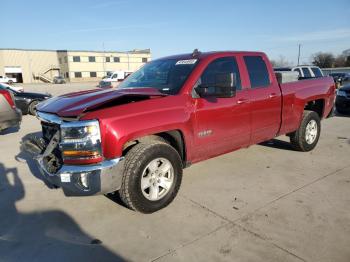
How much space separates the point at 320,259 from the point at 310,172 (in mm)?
2447

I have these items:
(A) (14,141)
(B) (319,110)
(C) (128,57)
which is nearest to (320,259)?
(B) (319,110)

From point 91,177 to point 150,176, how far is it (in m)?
0.77

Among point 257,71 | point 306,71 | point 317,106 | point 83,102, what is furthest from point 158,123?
point 306,71

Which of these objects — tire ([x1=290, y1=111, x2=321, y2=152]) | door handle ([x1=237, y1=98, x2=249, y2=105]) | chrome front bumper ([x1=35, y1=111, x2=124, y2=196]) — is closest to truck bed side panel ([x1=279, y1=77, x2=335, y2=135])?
tire ([x1=290, y1=111, x2=321, y2=152])

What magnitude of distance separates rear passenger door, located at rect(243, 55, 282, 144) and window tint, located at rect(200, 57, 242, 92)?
0.28 metres

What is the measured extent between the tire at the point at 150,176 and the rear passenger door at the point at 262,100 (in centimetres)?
170

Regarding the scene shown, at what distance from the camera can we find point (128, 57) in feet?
265

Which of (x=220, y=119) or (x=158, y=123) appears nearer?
(x=158, y=123)

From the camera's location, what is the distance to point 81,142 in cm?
332

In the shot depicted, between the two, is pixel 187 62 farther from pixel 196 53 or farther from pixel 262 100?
pixel 262 100

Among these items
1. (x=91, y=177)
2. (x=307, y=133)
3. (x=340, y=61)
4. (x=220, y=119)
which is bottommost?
(x=307, y=133)

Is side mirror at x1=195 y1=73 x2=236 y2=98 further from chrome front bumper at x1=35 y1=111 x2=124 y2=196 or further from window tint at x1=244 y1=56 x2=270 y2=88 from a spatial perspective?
chrome front bumper at x1=35 y1=111 x2=124 y2=196

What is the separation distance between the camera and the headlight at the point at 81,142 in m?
3.31

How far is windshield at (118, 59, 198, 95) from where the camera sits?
171 inches
